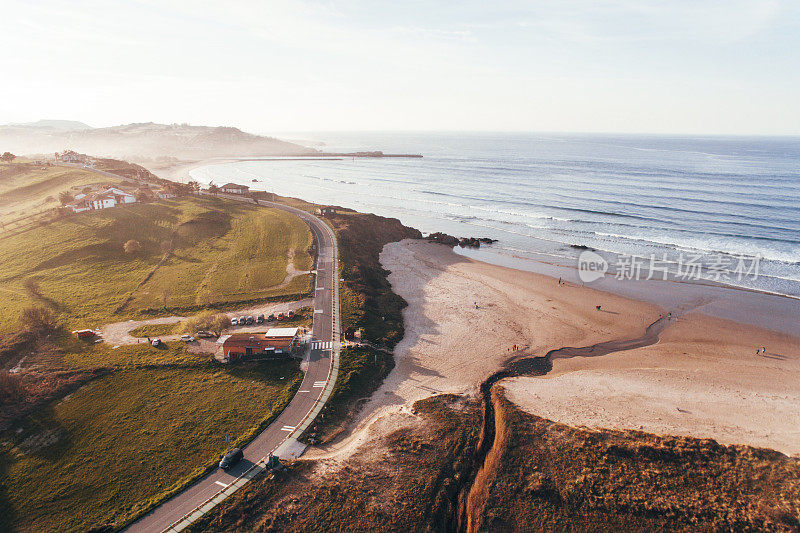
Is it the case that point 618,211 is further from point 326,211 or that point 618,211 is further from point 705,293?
point 326,211

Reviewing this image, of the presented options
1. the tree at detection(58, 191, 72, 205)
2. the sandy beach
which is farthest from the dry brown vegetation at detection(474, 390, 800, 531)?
the tree at detection(58, 191, 72, 205)

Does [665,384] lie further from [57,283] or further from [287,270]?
[57,283]

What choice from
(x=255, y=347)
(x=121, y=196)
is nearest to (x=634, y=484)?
(x=255, y=347)

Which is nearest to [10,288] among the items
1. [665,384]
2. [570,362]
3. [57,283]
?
[57,283]

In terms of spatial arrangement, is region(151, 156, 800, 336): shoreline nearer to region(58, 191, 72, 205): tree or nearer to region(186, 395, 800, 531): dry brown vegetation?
region(186, 395, 800, 531): dry brown vegetation

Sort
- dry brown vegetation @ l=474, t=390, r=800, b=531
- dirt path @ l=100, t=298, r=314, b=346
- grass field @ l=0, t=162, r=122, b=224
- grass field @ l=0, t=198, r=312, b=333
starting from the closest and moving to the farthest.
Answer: dry brown vegetation @ l=474, t=390, r=800, b=531 < dirt path @ l=100, t=298, r=314, b=346 < grass field @ l=0, t=198, r=312, b=333 < grass field @ l=0, t=162, r=122, b=224

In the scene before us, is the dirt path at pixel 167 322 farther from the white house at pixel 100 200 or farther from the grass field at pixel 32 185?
the grass field at pixel 32 185
